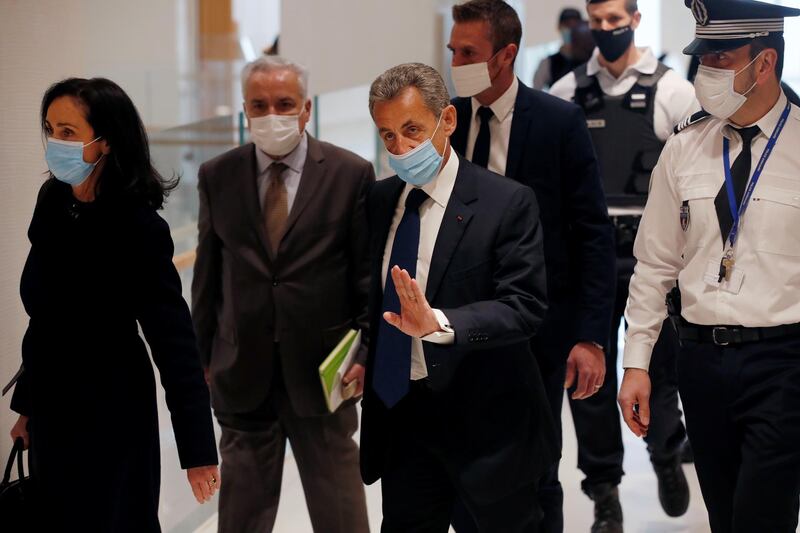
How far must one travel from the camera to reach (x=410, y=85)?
284cm

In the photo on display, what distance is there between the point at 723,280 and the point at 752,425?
36cm

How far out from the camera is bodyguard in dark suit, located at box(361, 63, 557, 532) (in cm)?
282

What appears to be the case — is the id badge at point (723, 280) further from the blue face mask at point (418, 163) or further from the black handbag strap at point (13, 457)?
the black handbag strap at point (13, 457)

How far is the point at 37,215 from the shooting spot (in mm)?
2883

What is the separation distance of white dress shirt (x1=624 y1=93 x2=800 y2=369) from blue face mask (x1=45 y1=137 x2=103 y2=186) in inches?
58.0

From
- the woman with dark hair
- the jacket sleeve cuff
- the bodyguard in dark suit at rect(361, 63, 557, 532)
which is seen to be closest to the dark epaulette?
the bodyguard in dark suit at rect(361, 63, 557, 532)

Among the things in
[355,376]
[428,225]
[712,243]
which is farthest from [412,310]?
[355,376]

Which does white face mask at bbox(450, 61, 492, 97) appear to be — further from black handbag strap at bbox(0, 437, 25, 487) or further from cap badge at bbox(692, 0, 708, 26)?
black handbag strap at bbox(0, 437, 25, 487)

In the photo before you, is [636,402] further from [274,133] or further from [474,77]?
[274,133]

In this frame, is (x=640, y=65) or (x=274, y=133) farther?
(x=640, y=65)

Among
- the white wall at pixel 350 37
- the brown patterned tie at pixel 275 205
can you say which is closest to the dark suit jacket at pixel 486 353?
the brown patterned tie at pixel 275 205

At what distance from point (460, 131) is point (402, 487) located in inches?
47.7

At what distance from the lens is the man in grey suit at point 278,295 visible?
358 cm

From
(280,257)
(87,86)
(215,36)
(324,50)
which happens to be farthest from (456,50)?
(215,36)
